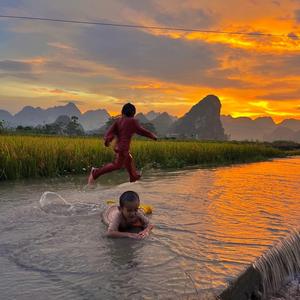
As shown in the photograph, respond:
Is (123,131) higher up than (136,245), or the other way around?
(123,131)

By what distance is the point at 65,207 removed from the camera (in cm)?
779

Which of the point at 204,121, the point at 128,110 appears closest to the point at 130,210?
the point at 128,110

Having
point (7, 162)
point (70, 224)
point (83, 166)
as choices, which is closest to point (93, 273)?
point (70, 224)

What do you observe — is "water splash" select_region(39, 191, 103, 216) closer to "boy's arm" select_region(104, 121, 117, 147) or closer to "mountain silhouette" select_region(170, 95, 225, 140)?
"boy's arm" select_region(104, 121, 117, 147)

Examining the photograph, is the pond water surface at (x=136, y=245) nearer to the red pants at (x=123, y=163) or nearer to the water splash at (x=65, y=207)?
the water splash at (x=65, y=207)

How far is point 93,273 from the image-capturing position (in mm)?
4312

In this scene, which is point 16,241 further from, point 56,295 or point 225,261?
point 225,261

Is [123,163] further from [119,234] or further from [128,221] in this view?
[119,234]

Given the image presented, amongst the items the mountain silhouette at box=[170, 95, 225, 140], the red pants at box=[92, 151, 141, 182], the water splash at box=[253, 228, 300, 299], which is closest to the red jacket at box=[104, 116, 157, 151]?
the red pants at box=[92, 151, 141, 182]

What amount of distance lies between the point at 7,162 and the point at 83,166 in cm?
267

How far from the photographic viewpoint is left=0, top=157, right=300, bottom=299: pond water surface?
3979 mm

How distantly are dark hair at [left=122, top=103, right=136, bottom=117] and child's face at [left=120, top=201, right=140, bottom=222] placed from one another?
1370mm

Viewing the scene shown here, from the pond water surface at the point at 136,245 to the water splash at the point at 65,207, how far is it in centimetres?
3

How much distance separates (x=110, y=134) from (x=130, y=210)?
1.27 meters
